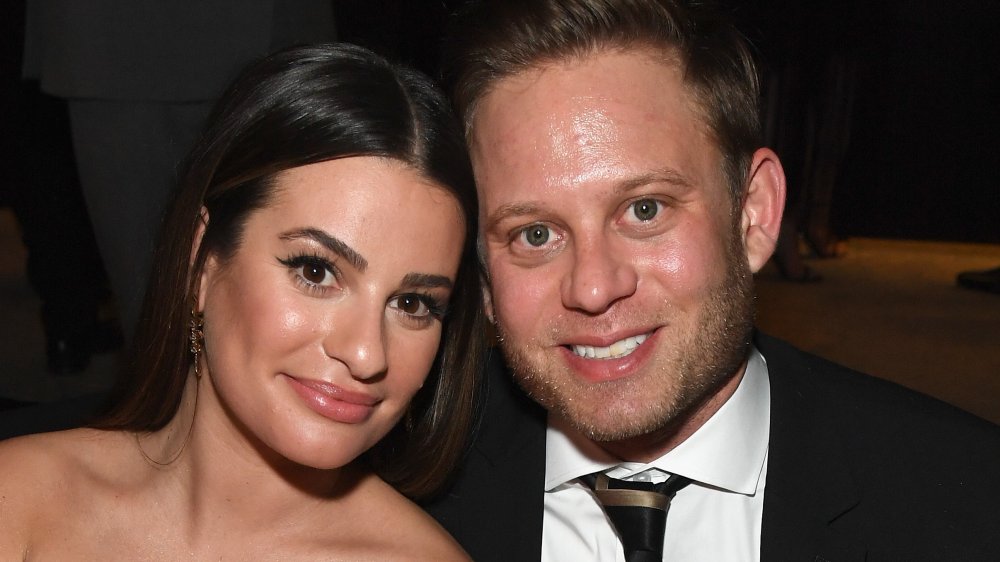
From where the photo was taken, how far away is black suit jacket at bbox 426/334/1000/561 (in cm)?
208

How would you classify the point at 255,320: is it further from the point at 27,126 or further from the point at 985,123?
the point at 985,123

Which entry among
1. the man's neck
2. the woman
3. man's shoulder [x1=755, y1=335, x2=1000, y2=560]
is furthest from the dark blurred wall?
the woman

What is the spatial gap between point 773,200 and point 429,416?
84 cm

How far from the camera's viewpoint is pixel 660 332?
2.12m

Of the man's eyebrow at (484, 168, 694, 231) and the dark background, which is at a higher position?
the man's eyebrow at (484, 168, 694, 231)

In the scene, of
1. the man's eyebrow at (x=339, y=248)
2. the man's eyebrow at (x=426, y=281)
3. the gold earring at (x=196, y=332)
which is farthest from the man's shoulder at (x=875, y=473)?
the gold earring at (x=196, y=332)

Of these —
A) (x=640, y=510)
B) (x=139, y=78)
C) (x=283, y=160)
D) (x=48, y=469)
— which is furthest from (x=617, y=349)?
(x=139, y=78)

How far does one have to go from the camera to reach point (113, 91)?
2.92m

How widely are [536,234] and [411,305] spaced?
27 cm

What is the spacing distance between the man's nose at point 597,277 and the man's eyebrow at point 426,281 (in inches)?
8.6

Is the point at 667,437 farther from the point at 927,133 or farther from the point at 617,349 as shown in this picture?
the point at 927,133

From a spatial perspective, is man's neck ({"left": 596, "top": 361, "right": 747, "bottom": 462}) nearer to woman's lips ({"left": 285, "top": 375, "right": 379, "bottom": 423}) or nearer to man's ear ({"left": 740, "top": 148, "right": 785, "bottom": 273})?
man's ear ({"left": 740, "top": 148, "right": 785, "bottom": 273})

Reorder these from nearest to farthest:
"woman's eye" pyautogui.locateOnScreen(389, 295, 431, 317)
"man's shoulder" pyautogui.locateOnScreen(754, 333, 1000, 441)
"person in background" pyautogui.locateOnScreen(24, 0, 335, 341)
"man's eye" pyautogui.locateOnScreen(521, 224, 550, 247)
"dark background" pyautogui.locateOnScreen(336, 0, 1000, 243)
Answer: "woman's eye" pyautogui.locateOnScreen(389, 295, 431, 317), "man's eye" pyautogui.locateOnScreen(521, 224, 550, 247), "man's shoulder" pyautogui.locateOnScreen(754, 333, 1000, 441), "person in background" pyautogui.locateOnScreen(24, 0, 335, 341), "dark background" pyautogui.locateOnScreen(336, 0, 1000, 243)

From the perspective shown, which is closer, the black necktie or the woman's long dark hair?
the woman's long dark hair
